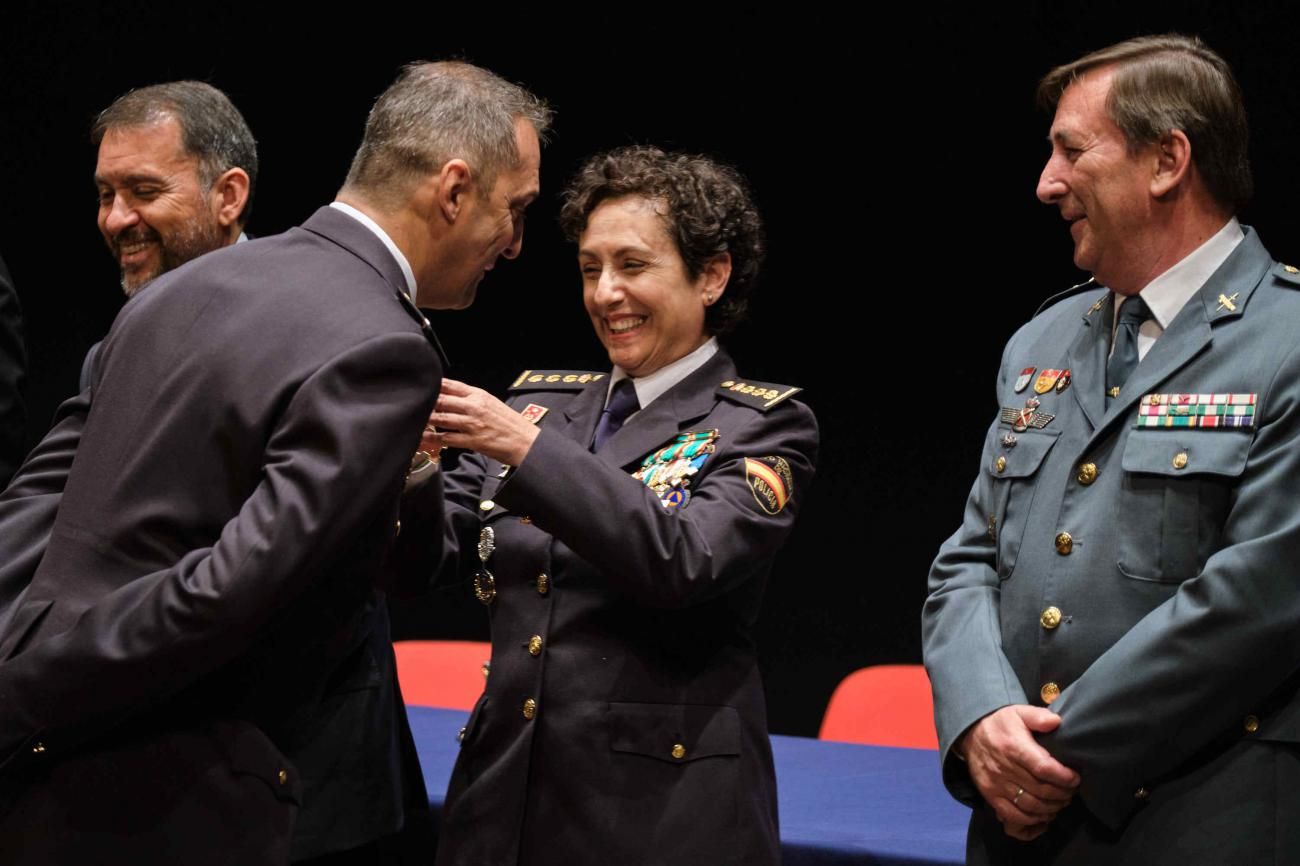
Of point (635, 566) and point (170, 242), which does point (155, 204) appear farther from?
point (635, 566)

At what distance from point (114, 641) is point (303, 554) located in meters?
0.19

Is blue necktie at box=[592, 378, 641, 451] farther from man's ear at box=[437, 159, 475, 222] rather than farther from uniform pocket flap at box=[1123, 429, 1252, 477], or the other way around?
uniform pocket flap at box=[1123, 429, 1252, 477]

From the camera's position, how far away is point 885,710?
313 centimetres

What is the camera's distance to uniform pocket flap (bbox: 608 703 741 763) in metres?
1.95

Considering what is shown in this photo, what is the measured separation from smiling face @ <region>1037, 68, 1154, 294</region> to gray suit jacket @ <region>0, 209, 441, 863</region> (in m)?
0.88

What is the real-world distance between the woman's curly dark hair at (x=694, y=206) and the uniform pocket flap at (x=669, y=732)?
2.08 ft

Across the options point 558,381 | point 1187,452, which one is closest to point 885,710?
point 558,381

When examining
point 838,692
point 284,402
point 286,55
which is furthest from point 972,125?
point 284,402

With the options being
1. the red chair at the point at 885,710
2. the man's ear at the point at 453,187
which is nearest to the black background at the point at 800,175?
the red chair at the point at 885,710

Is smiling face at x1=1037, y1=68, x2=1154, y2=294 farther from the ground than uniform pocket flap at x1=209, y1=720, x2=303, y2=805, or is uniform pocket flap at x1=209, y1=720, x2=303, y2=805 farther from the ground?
smiling face at x1=1037, y1=68, x2=1154, y2=294

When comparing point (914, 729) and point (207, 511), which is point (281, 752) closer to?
point (207, 511)

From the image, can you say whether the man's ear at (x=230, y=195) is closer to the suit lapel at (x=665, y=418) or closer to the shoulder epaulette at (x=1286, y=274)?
the suit lapel at (x=665, y=418)

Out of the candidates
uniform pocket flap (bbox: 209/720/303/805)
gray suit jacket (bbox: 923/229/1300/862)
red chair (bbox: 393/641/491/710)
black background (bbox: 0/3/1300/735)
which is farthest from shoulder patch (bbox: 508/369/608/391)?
black background (bbox: 0/3/1300/735)

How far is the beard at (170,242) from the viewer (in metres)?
2.61
